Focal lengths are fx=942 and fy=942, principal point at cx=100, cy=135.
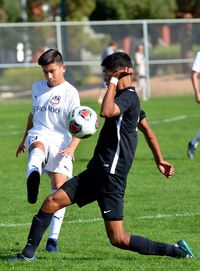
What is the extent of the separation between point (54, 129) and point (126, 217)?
240 cm

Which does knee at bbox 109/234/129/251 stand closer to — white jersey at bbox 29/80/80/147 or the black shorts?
the black shorts

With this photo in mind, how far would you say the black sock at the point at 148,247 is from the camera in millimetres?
8336

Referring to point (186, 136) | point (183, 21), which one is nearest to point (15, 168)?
point (186, 136)

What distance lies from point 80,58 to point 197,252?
27.9 m

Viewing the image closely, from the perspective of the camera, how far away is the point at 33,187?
28.4 feet

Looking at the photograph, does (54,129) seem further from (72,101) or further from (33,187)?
(33,187)

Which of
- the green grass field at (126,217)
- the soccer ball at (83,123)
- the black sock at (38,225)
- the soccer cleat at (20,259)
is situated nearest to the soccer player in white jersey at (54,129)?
the soccer ball at (83,123)

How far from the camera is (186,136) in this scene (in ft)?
70.5

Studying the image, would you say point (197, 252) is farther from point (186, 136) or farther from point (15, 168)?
point (186, 136)

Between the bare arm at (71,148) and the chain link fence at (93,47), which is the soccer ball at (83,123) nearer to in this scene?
the bare arm at (71,148)

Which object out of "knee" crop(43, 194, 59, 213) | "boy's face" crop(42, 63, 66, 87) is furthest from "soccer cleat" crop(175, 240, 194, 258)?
"boy's face" crop(42, 63, 66, 87)

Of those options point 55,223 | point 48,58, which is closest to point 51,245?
point 55,223

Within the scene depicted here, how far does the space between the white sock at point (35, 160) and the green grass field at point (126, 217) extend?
0.85m

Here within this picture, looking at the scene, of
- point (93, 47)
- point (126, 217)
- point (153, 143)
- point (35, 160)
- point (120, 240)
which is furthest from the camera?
point (93, 47)
